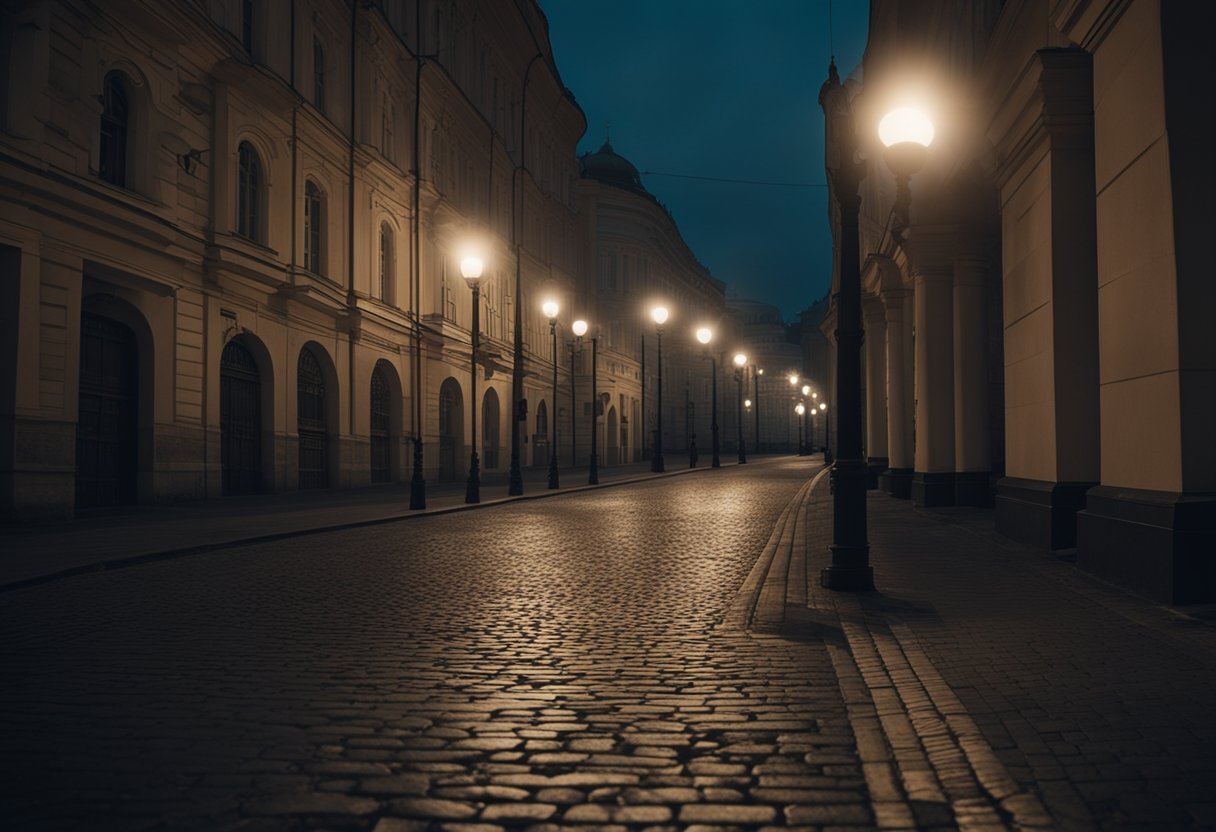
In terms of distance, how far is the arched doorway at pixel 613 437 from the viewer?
58709mm

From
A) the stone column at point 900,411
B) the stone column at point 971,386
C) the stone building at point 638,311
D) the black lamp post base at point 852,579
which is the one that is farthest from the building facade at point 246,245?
the stone building at point 638,311

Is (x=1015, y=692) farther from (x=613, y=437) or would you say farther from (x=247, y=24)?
(x=613, y=437)

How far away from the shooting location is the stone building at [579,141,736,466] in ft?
200

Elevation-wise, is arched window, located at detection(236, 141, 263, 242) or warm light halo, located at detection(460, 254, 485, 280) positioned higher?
arched window, located at detection(236, 141, 263, 242)

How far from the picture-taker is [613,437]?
2331 inches

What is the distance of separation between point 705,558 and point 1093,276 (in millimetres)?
4979

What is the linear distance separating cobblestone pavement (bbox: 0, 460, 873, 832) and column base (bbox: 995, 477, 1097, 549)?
3330 millimetres

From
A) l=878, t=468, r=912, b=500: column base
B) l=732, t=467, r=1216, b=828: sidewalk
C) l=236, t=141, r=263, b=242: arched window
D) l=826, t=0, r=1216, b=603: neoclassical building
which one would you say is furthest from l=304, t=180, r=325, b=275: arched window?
l=732, t=467, r=1216, b=828: sidewalk

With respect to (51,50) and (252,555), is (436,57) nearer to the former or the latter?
(51,50)

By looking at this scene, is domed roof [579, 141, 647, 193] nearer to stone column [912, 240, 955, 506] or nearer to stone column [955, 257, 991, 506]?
stone column [912, 240, 955, 506]

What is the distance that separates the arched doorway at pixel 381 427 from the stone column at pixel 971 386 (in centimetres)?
1904

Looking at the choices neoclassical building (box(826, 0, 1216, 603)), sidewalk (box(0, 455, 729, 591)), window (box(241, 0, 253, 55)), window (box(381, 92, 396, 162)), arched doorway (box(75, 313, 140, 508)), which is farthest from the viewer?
window (box(381, 92, 396, 162))

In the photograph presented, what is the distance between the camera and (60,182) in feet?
54.8

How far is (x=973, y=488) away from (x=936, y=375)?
2248 mm
